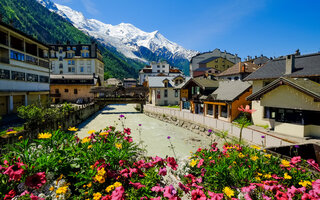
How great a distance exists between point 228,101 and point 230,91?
3.20 m

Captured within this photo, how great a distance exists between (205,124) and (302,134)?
8.58m

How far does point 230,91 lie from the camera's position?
22734 mm

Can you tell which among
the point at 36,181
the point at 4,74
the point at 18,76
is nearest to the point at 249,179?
the point at 36,181

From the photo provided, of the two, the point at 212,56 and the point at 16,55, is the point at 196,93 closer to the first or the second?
the point at 16,55

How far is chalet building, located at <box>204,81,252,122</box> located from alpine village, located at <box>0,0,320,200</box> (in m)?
0.16

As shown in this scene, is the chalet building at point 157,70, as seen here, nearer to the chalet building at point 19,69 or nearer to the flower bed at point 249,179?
the chalet building at point 19,69

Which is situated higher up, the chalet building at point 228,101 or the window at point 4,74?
the window at point 4,74

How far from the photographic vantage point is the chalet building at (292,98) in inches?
529

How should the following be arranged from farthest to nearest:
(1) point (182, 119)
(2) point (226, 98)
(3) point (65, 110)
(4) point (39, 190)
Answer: (1) point (182, 119) < (2) point (226, 98) < (3) point (65, 110) < (4) point (39, 190)

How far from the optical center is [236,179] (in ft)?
10.4

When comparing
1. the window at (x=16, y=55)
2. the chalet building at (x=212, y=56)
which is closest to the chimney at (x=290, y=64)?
the window at (x=16, y=55)

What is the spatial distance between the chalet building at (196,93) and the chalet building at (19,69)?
2278 cm

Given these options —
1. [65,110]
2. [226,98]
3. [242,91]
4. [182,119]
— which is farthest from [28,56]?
[242,91]

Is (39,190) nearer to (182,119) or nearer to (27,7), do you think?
(182,119)
